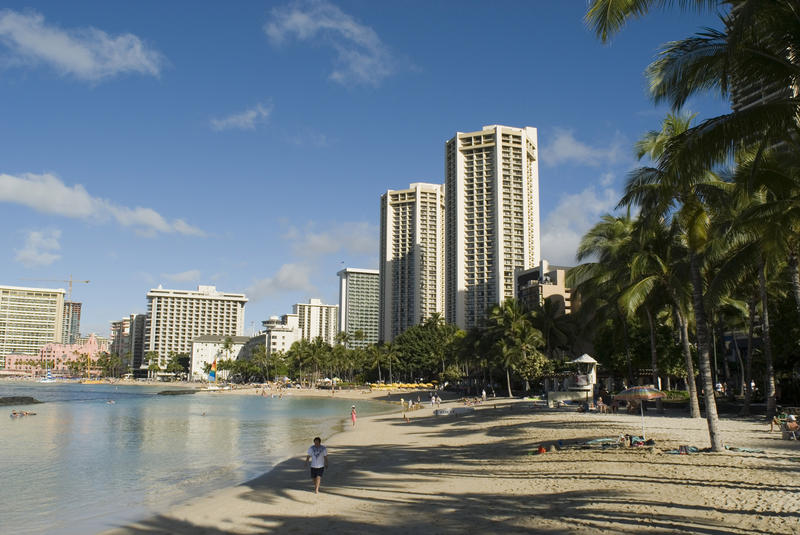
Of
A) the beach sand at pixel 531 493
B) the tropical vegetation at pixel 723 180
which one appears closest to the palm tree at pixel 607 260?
the tropical vegetation at pixel 723 180

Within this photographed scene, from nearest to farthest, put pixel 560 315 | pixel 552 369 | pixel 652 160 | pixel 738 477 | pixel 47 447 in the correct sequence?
pixel 738 477
pixel 652 160
pixel 47 447
pixel 552 369
pixel 560 315

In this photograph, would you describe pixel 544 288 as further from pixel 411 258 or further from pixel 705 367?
pixel 411 258

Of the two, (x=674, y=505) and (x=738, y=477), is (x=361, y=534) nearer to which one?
(x=674, y=505)

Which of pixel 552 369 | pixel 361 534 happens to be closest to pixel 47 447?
pixel 361 534

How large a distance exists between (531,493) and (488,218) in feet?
384

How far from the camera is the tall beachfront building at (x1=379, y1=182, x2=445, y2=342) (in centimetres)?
15675

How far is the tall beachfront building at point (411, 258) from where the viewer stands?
157 m

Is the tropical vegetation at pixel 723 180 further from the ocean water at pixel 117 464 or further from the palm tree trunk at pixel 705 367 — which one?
the ocean water at pixel 117 464

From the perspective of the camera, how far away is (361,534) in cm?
1109

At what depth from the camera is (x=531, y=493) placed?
1317 centimetres

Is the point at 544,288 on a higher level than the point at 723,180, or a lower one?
higher

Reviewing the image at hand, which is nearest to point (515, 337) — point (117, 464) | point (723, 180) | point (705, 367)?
point (723, 180)

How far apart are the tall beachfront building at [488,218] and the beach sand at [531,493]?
336 feet

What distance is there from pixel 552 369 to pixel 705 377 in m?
39.1
